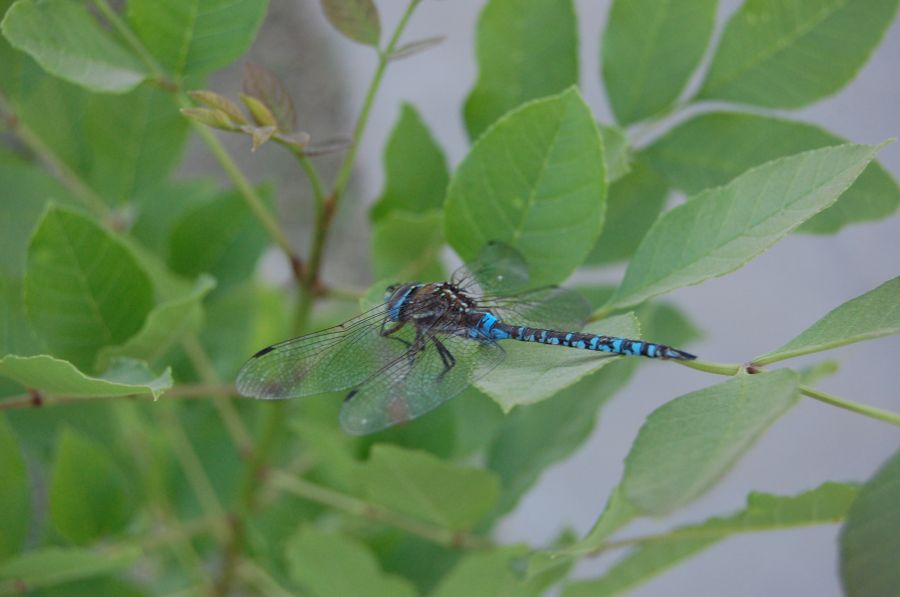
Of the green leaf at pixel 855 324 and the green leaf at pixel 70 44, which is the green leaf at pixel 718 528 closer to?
the green leaf at pixel 855 324

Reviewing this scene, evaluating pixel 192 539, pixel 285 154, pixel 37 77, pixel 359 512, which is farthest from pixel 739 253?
pixel 285 154

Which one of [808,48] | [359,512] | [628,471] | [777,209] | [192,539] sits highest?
[808,48]

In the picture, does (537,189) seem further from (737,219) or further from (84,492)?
(84,492)

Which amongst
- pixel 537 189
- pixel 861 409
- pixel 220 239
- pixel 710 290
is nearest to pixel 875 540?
pixel 861 409

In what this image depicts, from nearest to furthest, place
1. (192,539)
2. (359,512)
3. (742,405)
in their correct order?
(742,405)
(359,512)
(192,539)

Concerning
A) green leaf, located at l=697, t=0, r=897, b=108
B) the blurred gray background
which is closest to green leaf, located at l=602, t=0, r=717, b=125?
green leaf, located at l=697, t=0, r=897, b=108

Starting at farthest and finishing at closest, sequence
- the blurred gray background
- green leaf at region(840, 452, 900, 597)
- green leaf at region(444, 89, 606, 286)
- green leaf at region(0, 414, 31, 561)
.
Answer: the blurred gray background → green leaf at region(0, 414, 31, 561) → green leaf at region(444, 89, 606, 286) → green leaf at region(840, 452, 900, 597)

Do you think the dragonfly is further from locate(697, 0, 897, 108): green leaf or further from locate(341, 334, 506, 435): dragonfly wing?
locate(697, 0, 897, 108): green leaf

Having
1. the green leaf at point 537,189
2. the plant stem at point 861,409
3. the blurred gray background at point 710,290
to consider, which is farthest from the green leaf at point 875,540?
the blurred gray background at point 710,290

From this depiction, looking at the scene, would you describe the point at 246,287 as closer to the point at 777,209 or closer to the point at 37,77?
the point at 37,77
